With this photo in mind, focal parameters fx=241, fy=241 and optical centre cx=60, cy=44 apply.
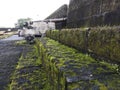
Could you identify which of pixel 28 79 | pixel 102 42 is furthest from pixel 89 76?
pixel 28 79

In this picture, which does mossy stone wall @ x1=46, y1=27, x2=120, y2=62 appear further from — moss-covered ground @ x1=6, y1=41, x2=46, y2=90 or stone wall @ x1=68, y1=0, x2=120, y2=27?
moss-covered ground @ x1=6, y1=41, x2=46, y2=90

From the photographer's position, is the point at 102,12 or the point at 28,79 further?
the point at 102,12

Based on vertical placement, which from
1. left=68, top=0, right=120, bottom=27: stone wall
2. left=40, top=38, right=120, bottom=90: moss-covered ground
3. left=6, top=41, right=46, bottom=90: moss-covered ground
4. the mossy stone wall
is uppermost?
left=68, top=0, right=120, bottom=27: stone wall

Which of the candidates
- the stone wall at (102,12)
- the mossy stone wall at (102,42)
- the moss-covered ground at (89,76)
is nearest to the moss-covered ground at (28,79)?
the mossy stone wall at (102,42)

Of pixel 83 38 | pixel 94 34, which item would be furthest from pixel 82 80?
pixel 83 38

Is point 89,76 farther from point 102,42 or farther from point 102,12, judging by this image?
point 102,12

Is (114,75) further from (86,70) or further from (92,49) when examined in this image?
(92,49)

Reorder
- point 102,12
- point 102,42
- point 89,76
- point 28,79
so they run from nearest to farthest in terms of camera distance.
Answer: point 89,76
point 102,42
point 28,79
point 102,12

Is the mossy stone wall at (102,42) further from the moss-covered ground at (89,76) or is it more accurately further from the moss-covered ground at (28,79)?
Result: the moss-covered ground at (28,79)

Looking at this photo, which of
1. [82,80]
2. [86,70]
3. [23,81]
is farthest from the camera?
[23,81]

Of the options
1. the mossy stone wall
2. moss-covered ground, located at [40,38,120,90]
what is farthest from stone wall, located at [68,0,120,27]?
moss-covered ground, located at [40,38,120,90]

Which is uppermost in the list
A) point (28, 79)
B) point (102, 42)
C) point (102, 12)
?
point (102, 12)

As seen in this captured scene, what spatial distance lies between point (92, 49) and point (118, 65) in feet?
2.67

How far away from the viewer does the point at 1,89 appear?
370 cm
